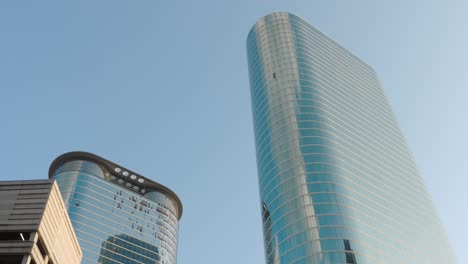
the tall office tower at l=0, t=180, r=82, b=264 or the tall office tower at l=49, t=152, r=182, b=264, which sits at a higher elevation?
the tall office tower at l=49, t=152, r=182, b=264

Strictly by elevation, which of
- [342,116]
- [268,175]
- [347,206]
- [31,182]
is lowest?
[31,182]

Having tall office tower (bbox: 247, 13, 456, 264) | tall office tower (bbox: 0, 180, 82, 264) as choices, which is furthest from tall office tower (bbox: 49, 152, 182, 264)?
tall office tower (bbox: 0, 180, 82, 264)

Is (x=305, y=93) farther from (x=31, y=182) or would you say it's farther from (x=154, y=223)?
(x=31, y=182)

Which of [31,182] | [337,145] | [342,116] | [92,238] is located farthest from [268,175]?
[31,182]

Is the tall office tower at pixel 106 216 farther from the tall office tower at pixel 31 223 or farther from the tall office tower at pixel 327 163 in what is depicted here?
the tall office tower at pixel 31 223

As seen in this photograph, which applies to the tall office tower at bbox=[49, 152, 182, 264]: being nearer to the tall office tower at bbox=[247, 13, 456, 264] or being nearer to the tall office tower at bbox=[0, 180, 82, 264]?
the tall office tower at bbox=[247, 13, 456, 264]

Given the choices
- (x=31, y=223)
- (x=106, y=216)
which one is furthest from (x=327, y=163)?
(x=31, y=223)

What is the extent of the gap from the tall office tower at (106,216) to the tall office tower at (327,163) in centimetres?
5337

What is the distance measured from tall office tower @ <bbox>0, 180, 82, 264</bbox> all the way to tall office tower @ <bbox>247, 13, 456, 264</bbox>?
7297 centimetres

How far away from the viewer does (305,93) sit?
164750mm

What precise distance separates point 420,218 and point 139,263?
87933mm

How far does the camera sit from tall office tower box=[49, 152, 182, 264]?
170 metres

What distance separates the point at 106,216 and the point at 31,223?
394 ft

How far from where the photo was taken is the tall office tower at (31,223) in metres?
61.5
